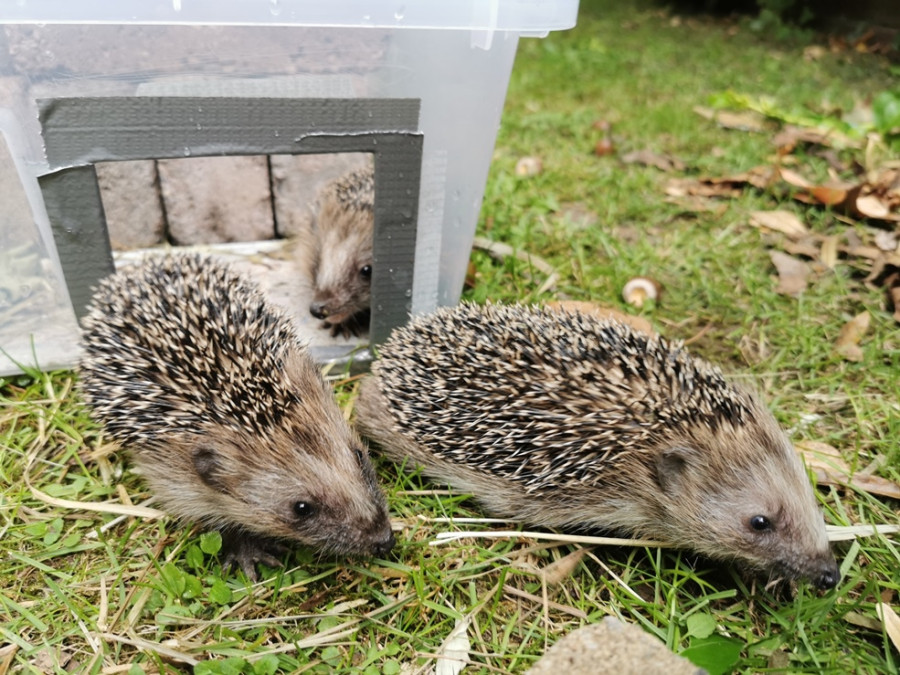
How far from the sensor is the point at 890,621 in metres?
2.06

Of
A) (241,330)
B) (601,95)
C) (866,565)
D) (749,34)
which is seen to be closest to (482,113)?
(241,330)

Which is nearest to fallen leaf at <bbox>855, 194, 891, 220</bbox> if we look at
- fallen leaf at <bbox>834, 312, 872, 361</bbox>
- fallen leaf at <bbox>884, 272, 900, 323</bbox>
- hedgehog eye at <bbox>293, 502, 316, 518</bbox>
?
fallen leaf at <bbox>884, 272, 900, 323</bbox>

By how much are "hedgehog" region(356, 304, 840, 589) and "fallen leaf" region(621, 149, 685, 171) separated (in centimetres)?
300

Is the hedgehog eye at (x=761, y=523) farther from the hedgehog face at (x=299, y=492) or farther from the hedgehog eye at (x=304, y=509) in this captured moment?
the hedgehog eye at (x=304, y=509)

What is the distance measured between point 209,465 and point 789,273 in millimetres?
3222

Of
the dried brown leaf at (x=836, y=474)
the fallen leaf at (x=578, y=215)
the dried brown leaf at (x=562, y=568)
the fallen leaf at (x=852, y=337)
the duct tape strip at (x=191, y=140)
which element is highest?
the duct tape strip at (x=191, y=140)

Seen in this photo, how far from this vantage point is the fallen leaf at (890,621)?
79.4 inches

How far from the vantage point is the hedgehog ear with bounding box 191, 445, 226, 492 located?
2.35 metres

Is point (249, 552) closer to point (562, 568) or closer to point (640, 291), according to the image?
point (562, 568)

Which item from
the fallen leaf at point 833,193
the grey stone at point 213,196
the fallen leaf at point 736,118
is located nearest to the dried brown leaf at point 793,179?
the fallen leaf at point 833,193

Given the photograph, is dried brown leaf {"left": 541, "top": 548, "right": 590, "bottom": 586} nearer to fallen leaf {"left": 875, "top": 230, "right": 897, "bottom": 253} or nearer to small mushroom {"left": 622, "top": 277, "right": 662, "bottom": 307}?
small mushroom {"left": 622, "top": 277, "right": 662, "bottom": 307}

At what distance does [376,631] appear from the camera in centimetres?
212

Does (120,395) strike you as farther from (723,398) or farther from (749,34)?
(749,34)

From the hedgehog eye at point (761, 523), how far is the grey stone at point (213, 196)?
10.6ft
